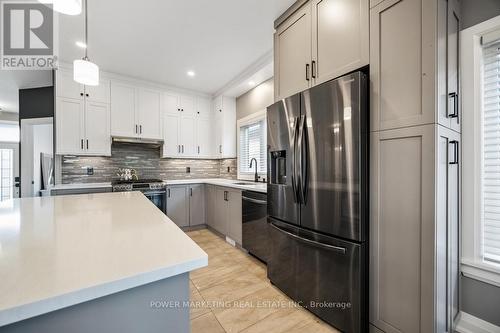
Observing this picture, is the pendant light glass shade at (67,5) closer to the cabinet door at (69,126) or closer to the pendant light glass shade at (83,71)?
the pendant light glass shade at (83,71)

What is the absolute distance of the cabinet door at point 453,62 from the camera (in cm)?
129

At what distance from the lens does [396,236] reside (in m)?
1.32

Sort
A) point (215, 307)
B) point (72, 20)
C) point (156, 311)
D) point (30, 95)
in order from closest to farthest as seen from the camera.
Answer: point (156, 311)
point (215, 307)
point (72, 20)
point (30, 95)

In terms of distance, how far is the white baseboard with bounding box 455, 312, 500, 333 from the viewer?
4.49ft

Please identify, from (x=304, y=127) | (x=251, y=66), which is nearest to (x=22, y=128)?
(x=251, y=66)

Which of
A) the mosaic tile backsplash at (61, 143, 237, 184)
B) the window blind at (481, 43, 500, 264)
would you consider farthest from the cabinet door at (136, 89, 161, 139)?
the window blind at (481, 43, 500, 264)

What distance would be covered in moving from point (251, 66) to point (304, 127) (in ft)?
6.42

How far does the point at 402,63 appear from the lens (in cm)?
129

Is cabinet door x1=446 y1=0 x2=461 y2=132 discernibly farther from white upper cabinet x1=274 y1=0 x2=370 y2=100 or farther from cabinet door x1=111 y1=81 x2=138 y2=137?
cabinet door x1=111 y1=81 x2=138 y2=137

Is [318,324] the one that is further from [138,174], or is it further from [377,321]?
[138,174]

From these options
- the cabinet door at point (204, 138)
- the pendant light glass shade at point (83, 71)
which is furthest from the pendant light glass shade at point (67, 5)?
the cabinet door at point (204, 138)

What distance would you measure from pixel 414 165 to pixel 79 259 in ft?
5.23

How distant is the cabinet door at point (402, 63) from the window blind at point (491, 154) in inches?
26.2

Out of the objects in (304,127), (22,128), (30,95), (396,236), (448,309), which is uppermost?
(30,95)
